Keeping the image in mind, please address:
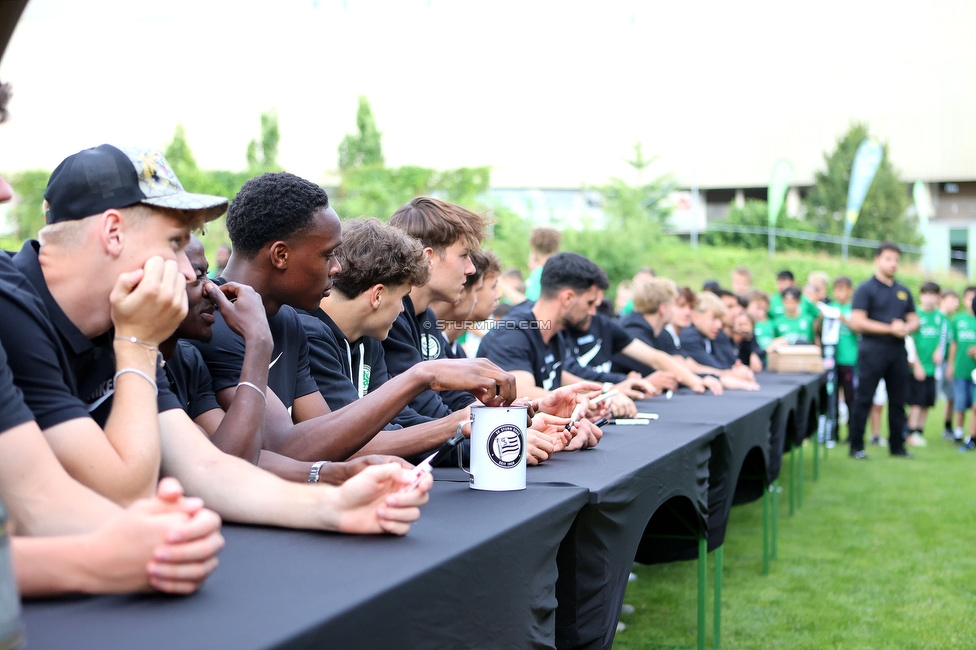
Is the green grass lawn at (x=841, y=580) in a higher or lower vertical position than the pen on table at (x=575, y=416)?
lower

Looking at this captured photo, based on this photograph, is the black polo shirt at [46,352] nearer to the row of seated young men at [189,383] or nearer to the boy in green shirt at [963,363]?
the row of seated young men at [189,383]

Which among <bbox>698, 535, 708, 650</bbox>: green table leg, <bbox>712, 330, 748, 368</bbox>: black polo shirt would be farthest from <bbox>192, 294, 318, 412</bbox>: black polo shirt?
<bbox>712, 330, 748, 368</bbox>: black polo shirt

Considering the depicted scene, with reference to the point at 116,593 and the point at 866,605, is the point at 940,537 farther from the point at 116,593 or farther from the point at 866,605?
the point at 116,593

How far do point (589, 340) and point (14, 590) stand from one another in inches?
204

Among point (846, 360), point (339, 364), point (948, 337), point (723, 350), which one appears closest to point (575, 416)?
point (339, 364)

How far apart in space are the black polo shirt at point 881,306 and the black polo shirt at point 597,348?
3.64 meters

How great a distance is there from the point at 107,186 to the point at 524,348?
2.99m

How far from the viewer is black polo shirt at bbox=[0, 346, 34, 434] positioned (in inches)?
47.9

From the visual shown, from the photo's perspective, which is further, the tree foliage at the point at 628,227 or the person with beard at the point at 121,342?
the tree foliage at the point at 628,227

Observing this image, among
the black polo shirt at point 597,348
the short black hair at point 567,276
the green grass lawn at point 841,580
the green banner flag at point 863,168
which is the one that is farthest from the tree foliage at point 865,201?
the short black hair at point 567,276

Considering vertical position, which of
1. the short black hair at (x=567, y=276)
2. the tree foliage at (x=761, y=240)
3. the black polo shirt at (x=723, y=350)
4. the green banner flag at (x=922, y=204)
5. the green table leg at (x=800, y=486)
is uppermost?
the green banner flag at (x=922, y=204)

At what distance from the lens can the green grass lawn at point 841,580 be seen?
3727mm

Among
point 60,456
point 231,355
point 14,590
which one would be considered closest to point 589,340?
point 231,355

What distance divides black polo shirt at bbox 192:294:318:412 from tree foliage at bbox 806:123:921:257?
3211cm
